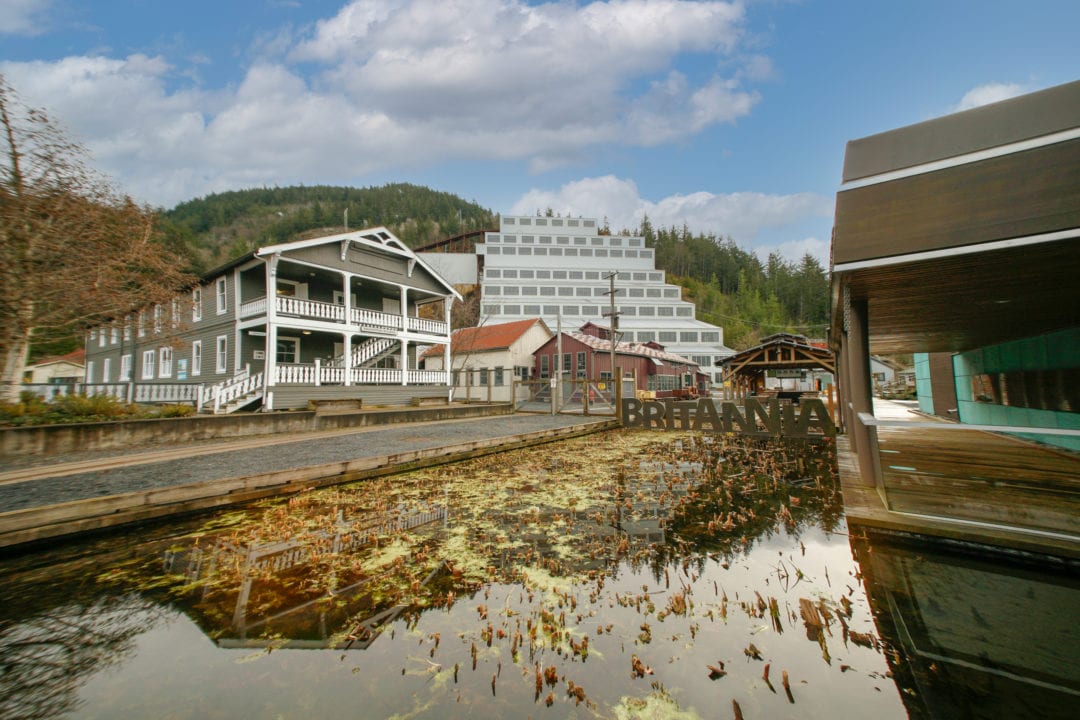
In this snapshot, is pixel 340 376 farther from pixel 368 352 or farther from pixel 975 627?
pixel 975 627

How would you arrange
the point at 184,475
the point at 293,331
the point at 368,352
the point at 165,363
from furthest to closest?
the point at 165,363 → the point at 368,352 → the point at 293,331 → the point at 184,475

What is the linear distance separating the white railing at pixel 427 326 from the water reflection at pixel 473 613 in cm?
1610

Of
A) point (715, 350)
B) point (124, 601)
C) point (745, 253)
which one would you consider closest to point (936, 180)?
point (124, 601)

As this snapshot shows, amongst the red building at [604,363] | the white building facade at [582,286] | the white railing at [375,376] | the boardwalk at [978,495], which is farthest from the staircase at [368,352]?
the white building facade at [582,286]

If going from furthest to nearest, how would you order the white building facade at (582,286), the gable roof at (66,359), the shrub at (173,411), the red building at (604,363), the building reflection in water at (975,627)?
the white building facade at (582,286) < the gable roof at (66,359) < the red building at (604,363) < the shrub at (173,411) < the building reflection in water at (975,627)

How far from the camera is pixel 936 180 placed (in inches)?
159

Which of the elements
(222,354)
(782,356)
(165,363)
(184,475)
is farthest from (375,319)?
(782,356)

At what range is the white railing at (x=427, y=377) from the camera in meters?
20.0

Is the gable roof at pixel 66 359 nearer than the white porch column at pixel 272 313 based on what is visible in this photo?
No

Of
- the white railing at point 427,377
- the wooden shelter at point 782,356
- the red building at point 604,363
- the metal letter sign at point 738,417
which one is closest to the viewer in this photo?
the metal letter sign at point 738,417

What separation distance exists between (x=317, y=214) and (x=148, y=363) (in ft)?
300

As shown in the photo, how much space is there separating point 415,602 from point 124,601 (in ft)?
7.25

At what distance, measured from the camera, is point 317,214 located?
102 metres

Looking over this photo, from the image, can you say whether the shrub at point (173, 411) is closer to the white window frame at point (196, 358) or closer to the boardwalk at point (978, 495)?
the white window frame at point (196, 358)
